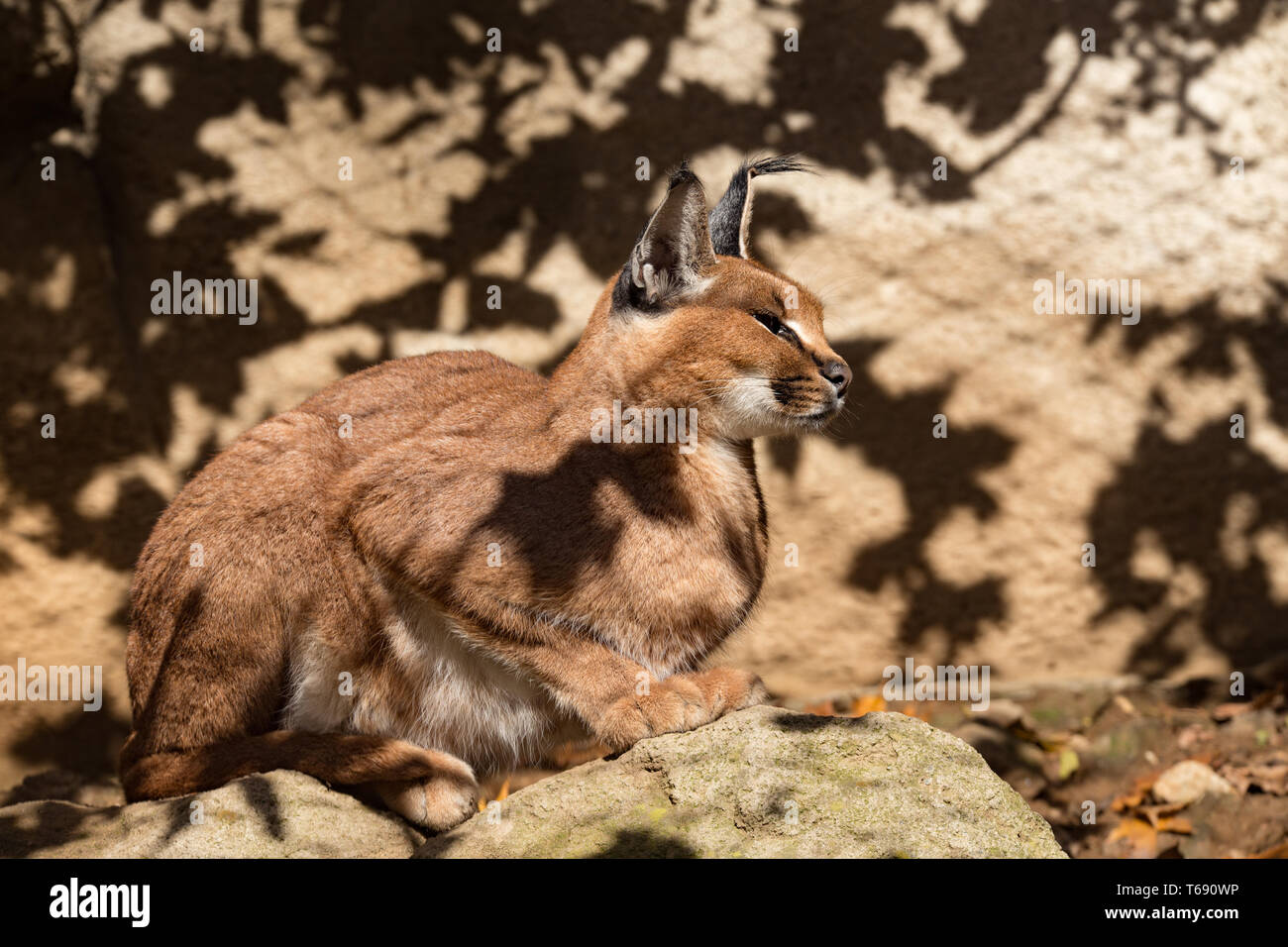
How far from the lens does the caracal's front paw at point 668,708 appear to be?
4.21 m

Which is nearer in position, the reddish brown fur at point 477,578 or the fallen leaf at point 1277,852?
the reddish brown fur at point 477,578

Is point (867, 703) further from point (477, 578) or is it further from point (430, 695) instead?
point (477, 578)

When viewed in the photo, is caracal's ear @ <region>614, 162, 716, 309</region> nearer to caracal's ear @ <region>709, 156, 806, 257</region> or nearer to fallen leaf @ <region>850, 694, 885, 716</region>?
caracal's ear @ <region>709, 156, 806, 257</region>

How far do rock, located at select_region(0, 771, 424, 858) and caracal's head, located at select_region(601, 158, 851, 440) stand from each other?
184 centimetres

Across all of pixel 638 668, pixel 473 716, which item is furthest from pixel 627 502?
pixel 473 716

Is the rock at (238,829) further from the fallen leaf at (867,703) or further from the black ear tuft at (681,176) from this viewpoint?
the fallen leaf at (867,703)

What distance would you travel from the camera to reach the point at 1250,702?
7766 millimetres

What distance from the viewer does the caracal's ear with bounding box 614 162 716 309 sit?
4266mm

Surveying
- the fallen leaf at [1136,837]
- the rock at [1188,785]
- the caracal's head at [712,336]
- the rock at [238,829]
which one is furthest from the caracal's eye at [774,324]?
the rock at [1188,785]

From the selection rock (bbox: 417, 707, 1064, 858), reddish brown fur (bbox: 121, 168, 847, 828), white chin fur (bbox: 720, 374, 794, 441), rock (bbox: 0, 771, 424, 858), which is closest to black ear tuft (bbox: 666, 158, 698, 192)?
reddish brown fur (bbox: 121, 168, 847, 828)

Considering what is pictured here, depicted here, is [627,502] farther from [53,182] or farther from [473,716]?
[53,182]

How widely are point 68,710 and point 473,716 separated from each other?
14.0 feet

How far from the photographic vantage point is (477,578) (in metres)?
4.33

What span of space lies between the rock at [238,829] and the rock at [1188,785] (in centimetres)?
463
